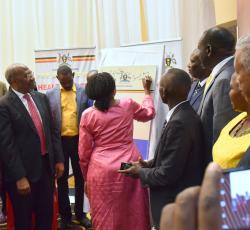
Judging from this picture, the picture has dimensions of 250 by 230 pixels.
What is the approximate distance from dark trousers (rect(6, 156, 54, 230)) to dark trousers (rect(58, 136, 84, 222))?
74 centimetres

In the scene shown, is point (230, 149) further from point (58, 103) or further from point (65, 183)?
point (65, 183)

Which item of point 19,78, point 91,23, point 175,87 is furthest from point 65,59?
point 175,87

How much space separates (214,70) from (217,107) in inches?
9.3

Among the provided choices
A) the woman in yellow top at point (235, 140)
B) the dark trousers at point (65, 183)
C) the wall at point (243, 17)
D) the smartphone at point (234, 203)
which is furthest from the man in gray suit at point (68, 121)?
the smartphone at point (234, 203)

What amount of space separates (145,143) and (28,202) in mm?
1242

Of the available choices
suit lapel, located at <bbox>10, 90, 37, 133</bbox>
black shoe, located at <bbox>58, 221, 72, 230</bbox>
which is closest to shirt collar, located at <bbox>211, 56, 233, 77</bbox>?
suit lapel, located at <bbox>10, 90, 37, 133</bbox>

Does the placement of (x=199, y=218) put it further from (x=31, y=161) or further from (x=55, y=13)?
(x=55, y=13)

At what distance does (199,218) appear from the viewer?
0.39 metres

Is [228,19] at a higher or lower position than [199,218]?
higher

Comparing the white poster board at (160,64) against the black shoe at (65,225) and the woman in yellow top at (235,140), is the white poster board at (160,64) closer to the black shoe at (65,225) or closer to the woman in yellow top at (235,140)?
the black shoe at (65,225)

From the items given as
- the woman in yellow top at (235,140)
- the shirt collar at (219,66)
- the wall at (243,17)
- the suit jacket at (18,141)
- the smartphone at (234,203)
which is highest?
the wall at (243,17)

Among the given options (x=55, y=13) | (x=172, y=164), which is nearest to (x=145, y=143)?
(x=172, y=164)

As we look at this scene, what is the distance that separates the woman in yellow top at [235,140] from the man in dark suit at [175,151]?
530 millimetres

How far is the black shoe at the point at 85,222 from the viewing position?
3.60m
